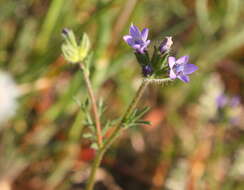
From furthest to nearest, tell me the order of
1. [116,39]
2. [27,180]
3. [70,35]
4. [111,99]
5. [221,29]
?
[221,29] < [111,99] < [116,39] < [27,180] < [70,35]

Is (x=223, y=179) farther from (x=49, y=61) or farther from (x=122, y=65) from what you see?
(x=49, y=61)

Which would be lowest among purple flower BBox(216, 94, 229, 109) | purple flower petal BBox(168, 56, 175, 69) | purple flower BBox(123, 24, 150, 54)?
purple flower BBox(216, 94, 229, 109)

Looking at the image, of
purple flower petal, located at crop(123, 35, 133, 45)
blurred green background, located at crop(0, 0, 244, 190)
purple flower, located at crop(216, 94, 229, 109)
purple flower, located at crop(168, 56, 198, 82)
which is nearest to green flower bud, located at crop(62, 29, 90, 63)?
purple flower petal, located at crop(123, 35, 133, 45)

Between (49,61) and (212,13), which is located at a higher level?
(49,61)

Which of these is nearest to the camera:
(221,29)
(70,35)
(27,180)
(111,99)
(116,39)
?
(70,35)

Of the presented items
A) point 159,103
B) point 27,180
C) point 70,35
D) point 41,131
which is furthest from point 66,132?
point 70,35

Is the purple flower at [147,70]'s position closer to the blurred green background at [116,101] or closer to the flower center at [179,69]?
the flower center at [179,69]

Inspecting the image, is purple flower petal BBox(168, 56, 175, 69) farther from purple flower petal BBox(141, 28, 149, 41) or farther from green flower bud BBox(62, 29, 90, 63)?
green flower bud BBox(62, 29, 90, 63)
